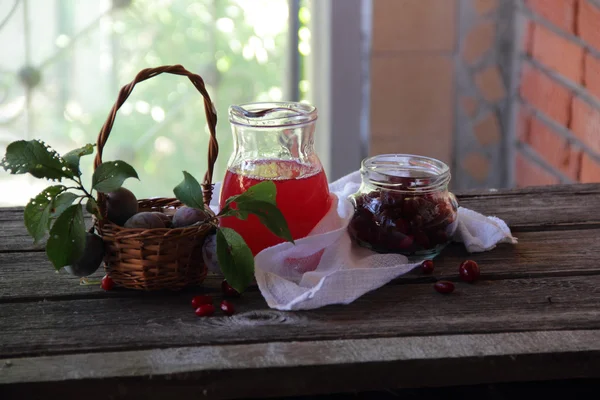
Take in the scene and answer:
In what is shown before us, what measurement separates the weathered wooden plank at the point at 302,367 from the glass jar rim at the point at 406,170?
9.4 inches

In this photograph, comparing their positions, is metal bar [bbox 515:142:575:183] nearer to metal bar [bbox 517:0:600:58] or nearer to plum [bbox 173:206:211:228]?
metal bar [bbox 517:0:600:58]

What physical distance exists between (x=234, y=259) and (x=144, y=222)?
12 centimetres

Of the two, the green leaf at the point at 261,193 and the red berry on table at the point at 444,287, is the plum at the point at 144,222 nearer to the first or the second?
the green leaf at the point at 261,193

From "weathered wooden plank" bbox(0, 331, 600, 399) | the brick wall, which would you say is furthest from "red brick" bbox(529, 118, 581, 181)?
"weathered wooden plank" bbox(0, 331, 600, 399)

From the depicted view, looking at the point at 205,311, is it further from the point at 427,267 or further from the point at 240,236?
the point at 427,267

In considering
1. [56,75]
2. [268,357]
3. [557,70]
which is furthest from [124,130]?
[268,357]

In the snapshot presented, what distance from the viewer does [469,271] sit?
98cm

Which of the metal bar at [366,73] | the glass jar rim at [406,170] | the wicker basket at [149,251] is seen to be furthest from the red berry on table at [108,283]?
the metal bar at [366,73]

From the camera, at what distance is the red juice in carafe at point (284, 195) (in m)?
0.96

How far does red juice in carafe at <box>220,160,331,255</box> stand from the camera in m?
0.96

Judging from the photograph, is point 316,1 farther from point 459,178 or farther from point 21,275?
point 21,275

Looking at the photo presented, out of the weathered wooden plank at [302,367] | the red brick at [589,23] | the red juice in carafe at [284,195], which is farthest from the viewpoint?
the red brick at [589,23]

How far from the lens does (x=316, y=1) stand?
87.6 inches

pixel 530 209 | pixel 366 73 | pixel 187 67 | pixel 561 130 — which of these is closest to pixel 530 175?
pixel 561 130
